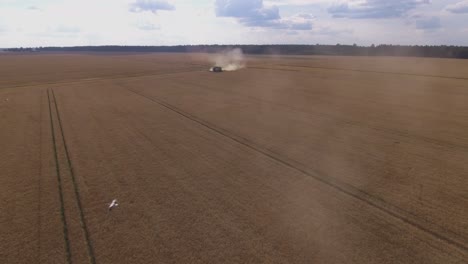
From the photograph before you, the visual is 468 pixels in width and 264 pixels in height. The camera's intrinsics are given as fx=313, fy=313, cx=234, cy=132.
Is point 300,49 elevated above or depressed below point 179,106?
above

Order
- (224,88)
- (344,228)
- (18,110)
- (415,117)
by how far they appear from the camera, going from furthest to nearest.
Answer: (224,88)
(18,110)
(415,117)
(344,228)

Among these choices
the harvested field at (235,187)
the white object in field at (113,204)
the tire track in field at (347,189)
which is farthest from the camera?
the white object in field at (113,204)

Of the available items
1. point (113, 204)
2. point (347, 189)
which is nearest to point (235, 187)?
point (347, 189)

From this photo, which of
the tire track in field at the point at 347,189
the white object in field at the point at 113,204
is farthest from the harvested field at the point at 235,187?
the white object in field at the point at 113,204

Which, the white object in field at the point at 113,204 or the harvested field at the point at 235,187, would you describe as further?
the white object in field at the point at 113,204

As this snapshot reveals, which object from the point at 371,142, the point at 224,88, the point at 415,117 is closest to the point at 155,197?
the point at 371,142

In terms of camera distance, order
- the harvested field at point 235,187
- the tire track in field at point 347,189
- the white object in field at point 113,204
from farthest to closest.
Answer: the white object in field at point 113,204, the tire track in field at point 347,189, the harvested field at point 235,187

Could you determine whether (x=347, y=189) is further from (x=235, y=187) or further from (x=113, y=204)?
(x=113, y=204)

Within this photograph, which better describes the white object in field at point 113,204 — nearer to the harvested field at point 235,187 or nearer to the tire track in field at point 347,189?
the harvested field at point 235,187

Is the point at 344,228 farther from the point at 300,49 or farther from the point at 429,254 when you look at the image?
the point at 300,49
